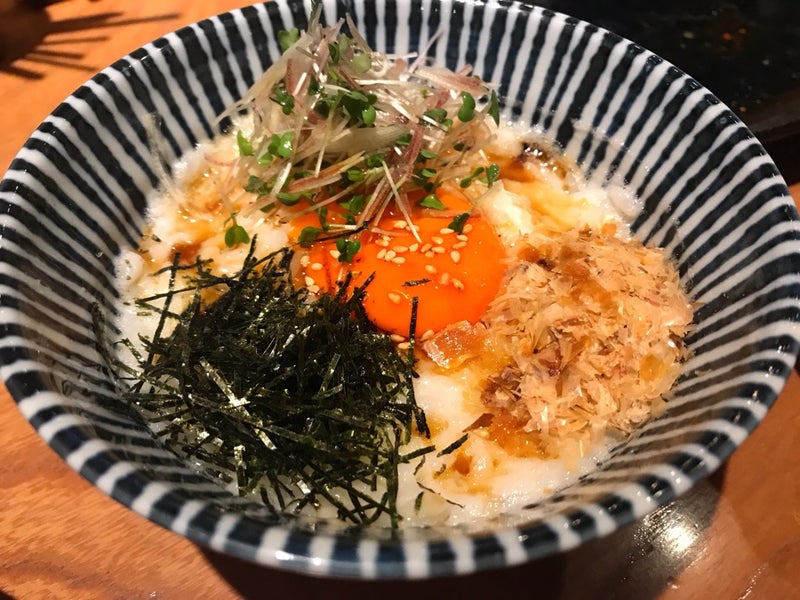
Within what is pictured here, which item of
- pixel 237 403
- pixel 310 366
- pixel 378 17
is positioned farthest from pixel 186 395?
pixel 378 17

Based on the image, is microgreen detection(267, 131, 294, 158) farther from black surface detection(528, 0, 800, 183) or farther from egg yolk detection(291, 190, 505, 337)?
black surface detection(528, 0, 800, 183)

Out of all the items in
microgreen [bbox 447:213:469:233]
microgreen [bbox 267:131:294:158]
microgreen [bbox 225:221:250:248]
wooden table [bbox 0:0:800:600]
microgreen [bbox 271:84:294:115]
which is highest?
microgreen [bbox 271:84:294:115]

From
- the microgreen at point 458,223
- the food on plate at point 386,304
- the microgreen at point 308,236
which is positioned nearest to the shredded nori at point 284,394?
the food on plate at point 386,304

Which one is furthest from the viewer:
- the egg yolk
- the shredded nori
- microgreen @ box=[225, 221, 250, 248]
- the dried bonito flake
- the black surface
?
the black surface

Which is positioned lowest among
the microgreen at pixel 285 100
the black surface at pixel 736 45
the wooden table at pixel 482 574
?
the wooden table at pixel 482 574

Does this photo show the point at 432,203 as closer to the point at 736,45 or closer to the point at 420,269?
the point at 420,269

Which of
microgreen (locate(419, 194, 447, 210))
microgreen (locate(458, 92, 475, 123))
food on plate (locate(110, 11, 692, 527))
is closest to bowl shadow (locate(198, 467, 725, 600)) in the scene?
food on plate (locate(110, 11, 692, 527))

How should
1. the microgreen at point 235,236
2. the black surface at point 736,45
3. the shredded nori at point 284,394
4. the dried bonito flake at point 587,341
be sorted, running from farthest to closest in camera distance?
the black surface at point 736,45
the microgreen at point 235,236
the dried bonito flake at point 587,341
the shredded nori at point 284,394

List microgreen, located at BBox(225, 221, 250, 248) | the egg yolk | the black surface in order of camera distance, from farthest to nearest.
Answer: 1. the black surface
2. microgreen, located at BBox(225, 221, 250, 248)
3. the egg yolk

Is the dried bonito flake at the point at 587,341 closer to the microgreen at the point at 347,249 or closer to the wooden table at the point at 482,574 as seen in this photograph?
the wooden table at the point at 482,574
